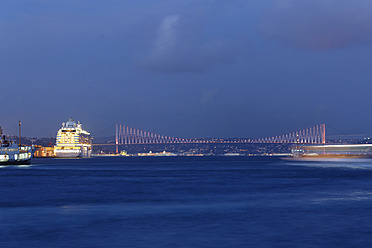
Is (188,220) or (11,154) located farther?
(11,154)

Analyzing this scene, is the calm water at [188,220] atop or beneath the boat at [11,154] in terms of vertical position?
beneath

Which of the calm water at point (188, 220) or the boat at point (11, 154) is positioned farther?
the boat at point (11, 154)

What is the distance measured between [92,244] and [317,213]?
39.7 ft

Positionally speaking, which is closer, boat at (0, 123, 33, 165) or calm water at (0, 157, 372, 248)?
calm water at (0, 157, 372, 248)

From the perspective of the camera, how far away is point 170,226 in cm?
2167

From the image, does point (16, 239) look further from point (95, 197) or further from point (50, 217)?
point (95, 197)

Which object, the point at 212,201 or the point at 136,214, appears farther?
the point at 212,201

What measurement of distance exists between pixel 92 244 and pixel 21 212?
1066cm

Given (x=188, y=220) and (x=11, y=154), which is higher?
(x=11, y=154)

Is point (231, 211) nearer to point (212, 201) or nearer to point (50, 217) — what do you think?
point (212, 201)

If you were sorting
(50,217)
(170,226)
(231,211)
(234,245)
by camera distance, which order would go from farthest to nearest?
(231,211), (50,217), (170,226), (234,245)

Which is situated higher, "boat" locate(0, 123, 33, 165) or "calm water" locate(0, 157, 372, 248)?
"boat" locate(0, 123, 33, 165)

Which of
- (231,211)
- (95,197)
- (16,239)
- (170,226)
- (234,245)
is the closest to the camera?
(234,245)

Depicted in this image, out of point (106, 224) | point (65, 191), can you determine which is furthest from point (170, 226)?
point (65, 191)
